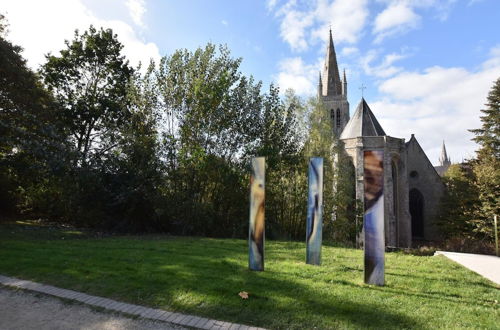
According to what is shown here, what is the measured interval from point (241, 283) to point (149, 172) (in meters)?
9.47

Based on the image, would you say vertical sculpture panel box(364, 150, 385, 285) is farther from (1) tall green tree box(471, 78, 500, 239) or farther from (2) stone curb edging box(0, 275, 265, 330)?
(1) tall green tree box(471, 78, 500, 239)

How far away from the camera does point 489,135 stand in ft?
80.2

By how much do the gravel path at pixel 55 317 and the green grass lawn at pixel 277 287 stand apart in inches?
18.2

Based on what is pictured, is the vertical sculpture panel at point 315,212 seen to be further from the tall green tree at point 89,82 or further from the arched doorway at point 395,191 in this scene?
the arched doorway at point 395,191

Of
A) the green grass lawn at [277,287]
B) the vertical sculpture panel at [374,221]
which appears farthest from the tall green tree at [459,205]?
the vertical sculpture panel at [374,221]

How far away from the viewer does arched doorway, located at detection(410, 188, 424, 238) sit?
2791cm

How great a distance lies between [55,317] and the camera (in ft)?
11.3

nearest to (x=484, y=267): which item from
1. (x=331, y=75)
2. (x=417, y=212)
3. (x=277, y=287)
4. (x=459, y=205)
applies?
(x=277, y=287)

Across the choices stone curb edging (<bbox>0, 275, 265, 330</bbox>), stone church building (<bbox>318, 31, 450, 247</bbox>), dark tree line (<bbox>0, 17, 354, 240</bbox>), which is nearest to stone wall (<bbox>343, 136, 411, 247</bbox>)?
stone church building (<bbox>318, 31, 450, 247</bbox>)

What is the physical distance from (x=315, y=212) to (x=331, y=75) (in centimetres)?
4055

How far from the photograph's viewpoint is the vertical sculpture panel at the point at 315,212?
18.4 feet

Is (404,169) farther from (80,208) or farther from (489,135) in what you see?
(80,208)

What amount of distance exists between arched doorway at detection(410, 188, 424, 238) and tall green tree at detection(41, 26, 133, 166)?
1079 inches

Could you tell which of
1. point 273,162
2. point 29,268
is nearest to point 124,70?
point 273,162
